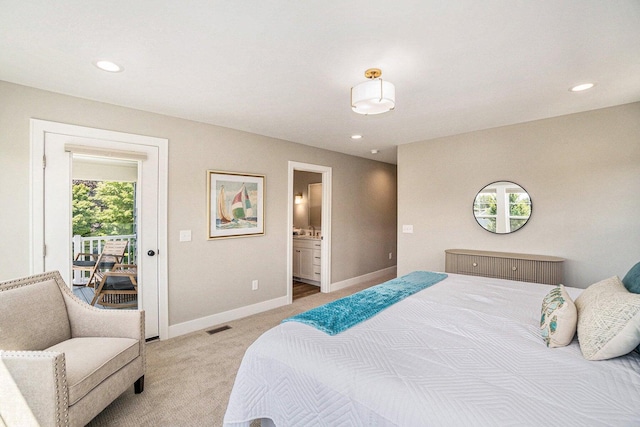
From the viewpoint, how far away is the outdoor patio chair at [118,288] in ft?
9.53

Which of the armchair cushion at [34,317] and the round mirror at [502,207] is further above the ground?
the round mirror at [502,207]

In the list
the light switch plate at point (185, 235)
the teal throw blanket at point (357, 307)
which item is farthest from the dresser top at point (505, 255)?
the light switch plate at point (185, 235)

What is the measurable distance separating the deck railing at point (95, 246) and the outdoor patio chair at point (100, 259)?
29mm

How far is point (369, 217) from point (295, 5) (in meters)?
4.71

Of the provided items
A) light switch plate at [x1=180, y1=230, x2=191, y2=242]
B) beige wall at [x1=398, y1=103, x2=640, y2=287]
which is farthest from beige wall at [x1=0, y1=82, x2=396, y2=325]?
beige wall at [x1=398, y1=103, x2=640, y2=287]

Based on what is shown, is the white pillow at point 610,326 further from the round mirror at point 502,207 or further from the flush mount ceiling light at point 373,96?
the round mirror at point 502,207

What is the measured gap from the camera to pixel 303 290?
5.18 meters

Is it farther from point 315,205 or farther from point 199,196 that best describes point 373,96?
point 315,205

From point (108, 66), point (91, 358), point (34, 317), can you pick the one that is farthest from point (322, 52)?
point (34, 317)

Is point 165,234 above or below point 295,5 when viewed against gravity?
below

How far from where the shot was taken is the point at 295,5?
4.90 feet

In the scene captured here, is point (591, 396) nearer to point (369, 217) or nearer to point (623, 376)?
point (623, 376)

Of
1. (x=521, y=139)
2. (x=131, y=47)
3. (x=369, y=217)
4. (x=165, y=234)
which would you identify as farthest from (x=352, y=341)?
(x=369, y=217)

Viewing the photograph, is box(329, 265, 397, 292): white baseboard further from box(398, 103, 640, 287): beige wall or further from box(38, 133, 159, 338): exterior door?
box(38, 133, 159, 338): exterior door
